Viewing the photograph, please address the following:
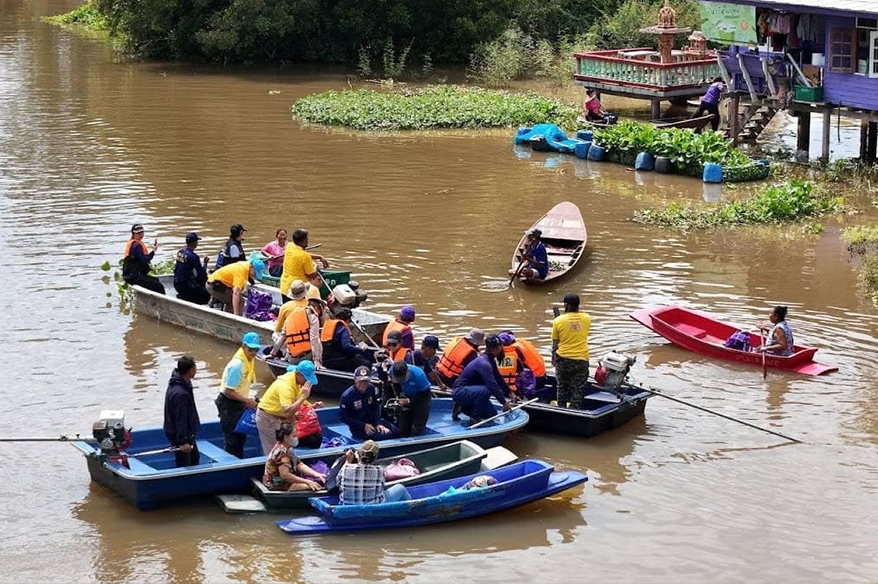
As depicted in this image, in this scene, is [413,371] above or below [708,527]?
above

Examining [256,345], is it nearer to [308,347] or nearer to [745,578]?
[308,347]

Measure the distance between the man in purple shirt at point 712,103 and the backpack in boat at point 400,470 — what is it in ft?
71.5

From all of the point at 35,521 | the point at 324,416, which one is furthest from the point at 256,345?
the point at 35,521

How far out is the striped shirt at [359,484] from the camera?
515 inches

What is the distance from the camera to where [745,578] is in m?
12.5

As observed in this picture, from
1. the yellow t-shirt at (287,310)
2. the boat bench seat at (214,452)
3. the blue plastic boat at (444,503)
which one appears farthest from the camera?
the yellow t-shirt at (287,310)

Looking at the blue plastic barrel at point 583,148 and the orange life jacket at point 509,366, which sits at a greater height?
the blue plastic barrel at point 583,148

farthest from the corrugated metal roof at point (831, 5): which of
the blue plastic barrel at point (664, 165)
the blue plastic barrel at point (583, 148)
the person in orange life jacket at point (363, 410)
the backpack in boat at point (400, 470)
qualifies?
the backpack in boat at point (400, 470)

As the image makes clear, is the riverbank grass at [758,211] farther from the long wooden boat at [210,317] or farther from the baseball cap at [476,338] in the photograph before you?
the baseball cap at [476,338]

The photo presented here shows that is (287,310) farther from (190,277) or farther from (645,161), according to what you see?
(645,161)

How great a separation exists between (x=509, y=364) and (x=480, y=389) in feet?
2.49

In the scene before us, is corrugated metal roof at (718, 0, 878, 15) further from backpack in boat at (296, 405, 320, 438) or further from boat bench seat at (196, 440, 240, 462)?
boat bench seat at (196, 440, 240, 462)

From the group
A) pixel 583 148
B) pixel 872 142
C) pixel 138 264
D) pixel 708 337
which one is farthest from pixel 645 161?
pixel 138 264

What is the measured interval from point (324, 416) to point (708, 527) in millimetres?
4435
